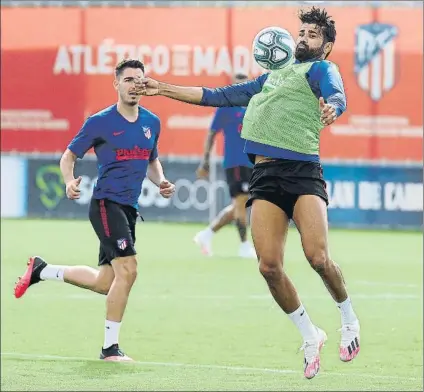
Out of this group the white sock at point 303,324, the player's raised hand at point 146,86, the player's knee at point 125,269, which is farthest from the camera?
the player's knee at point 125,269

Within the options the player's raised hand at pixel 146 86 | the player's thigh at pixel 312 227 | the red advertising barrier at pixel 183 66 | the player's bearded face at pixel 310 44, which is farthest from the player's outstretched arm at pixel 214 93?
the red advertising barrier at pixel 183 66

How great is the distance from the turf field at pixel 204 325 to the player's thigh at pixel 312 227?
1137 mm

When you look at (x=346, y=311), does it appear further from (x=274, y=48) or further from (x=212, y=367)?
(x=274, y=48)

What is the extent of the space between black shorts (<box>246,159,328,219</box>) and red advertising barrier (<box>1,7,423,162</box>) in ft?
49.9

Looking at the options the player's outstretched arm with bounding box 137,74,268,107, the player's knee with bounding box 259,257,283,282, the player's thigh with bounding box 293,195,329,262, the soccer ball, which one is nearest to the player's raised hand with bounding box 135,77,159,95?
the player's outstretched arm with bounding box 137,74,268,107

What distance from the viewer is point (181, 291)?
16.9m

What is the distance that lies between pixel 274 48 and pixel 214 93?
0.51 meters

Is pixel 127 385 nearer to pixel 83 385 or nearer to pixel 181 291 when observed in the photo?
pixel 83 385

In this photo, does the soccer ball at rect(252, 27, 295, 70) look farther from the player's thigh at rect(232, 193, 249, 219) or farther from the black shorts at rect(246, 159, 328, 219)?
the player's thigh at rect(232, 193, 249, 219)

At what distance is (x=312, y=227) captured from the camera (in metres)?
10.1

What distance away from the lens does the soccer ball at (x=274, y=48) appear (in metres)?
10.1

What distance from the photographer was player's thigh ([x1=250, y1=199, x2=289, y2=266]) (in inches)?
401

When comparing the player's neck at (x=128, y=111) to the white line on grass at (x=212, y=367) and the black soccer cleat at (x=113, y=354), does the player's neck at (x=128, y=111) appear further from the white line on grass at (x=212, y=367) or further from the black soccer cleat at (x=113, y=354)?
the white line on grass at (x=212, y=367)

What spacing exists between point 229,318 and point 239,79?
5337 mm
